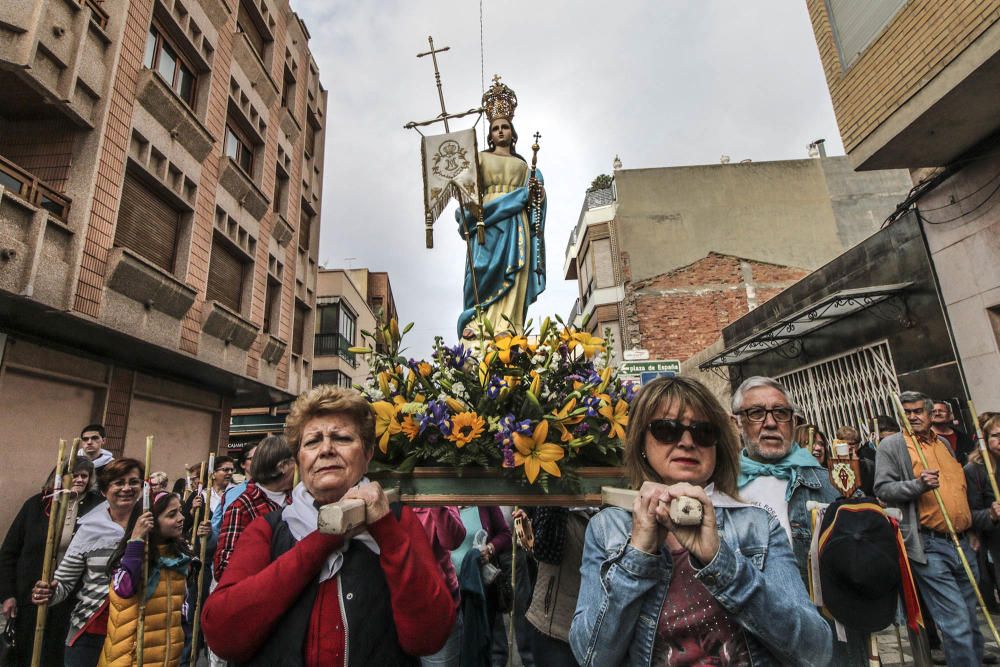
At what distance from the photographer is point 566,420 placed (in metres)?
2.26

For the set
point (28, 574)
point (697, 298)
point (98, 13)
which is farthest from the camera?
point (697, 298)

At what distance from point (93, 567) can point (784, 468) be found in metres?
4.19

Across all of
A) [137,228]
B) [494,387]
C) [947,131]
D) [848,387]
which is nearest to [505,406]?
[494,387]

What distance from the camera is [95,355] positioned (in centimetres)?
962

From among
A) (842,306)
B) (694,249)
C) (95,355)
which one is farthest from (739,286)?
(95,355)

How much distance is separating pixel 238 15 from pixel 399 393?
17197mm

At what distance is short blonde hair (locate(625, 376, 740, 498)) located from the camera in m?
1.70

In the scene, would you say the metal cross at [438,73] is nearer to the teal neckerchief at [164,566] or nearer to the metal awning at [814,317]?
the teal neckerchief at [164,566]

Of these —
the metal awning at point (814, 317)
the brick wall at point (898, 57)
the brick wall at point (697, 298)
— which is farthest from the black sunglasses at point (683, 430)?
the brick wall at point (697, 298)

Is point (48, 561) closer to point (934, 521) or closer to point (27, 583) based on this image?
point (27, 583)

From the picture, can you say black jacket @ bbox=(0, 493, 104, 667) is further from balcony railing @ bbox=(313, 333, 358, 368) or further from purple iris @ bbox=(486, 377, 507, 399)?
balcony railing @ bbox=(313, 333, 358, 368)

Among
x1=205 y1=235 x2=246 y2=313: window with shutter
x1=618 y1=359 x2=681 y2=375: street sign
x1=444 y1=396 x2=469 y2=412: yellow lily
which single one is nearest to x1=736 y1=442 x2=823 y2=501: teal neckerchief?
x1=444 y1=396 x2=469 y2=412: yellow lily

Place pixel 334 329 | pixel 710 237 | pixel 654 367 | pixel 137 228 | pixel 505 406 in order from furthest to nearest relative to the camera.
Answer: pixel 334 329, pixel 710 237, pixel 137 228, pixel 654 367, pixel 505 406

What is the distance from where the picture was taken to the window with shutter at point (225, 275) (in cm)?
1267
